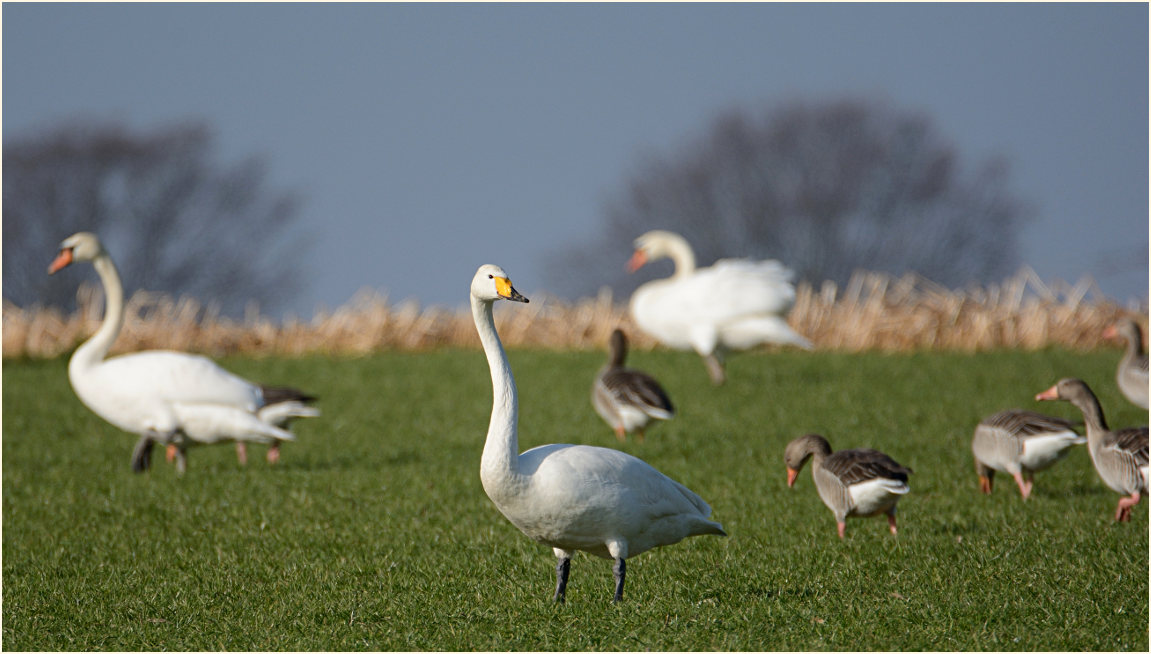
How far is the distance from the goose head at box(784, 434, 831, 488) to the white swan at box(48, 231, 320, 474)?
4.46 metres

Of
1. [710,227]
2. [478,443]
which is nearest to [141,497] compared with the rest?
[478,443]

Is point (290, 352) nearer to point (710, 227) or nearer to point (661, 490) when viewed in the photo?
point (710, 227)

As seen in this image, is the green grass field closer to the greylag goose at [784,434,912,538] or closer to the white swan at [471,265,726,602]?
the greylag goose at [784,434,912,538]

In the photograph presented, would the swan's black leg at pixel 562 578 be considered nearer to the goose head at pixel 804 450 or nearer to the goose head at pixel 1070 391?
the goose head at pixel 804 450

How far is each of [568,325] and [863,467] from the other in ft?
53.6

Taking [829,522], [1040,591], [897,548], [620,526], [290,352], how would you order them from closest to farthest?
[620,526]
[1040,591]
[897,548]
[829,522]
[290,352]

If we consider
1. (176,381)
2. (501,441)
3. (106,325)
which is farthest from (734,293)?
(501,441)

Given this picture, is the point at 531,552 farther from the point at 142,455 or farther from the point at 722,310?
the point at 722,310

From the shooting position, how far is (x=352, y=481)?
9.80m

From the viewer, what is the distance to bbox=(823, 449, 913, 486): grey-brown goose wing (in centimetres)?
693

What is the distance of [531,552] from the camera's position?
7.03 m

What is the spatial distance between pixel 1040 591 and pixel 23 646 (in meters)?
5.20

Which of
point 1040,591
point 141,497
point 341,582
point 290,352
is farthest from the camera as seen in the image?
point 290,352

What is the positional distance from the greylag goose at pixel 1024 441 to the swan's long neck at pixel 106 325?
26.6 feet
